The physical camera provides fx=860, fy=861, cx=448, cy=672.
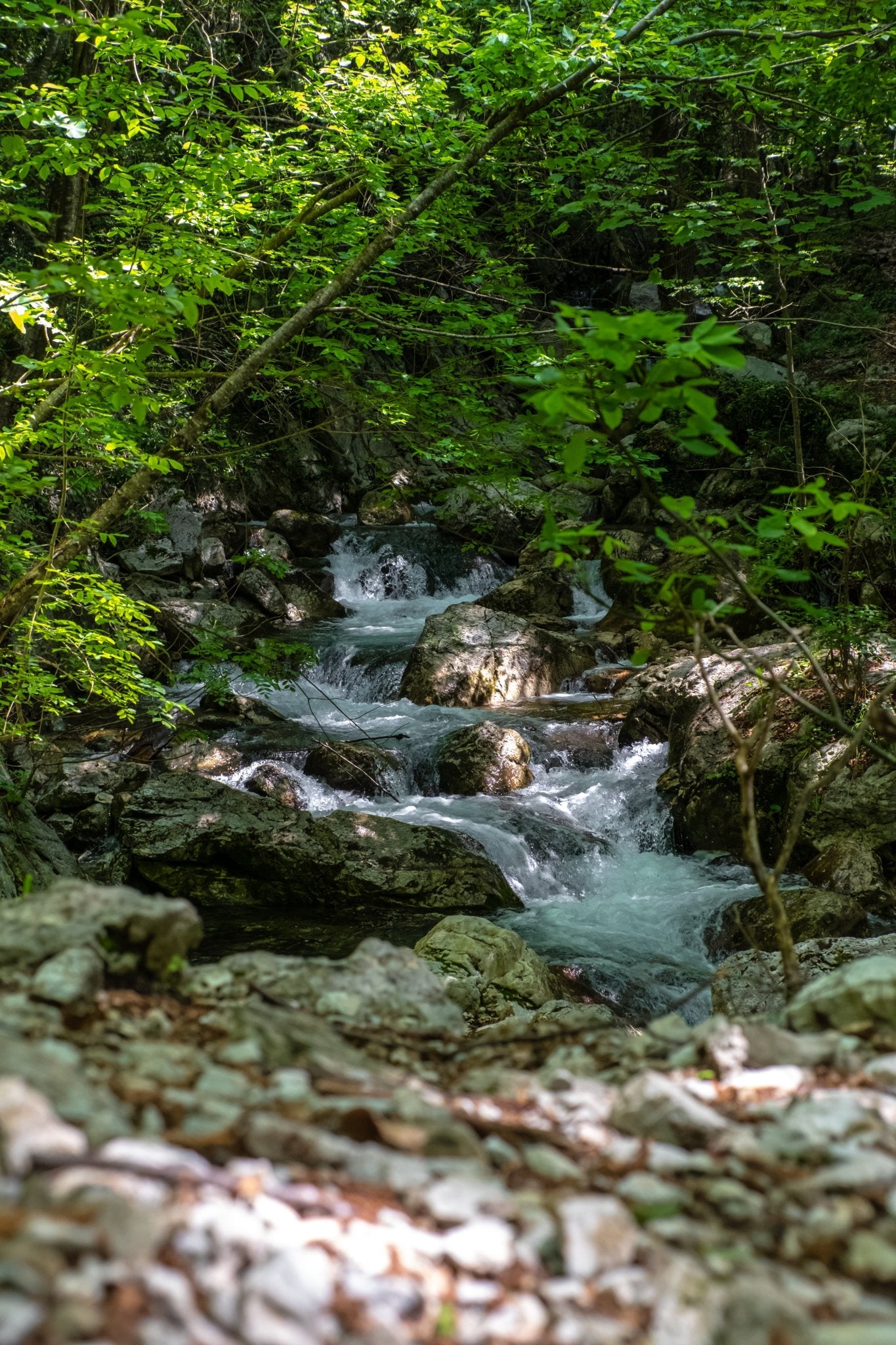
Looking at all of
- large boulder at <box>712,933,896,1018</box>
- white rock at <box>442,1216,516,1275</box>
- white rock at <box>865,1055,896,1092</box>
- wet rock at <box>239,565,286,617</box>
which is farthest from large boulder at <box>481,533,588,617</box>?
white rock at <box>442,1216,516,1275</box>

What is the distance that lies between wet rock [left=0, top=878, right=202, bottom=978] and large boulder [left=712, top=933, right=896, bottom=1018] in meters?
3.23

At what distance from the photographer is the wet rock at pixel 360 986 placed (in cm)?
209

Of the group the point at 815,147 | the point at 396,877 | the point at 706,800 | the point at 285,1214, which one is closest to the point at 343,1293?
the point at 285,1214

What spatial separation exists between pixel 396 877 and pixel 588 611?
839cm

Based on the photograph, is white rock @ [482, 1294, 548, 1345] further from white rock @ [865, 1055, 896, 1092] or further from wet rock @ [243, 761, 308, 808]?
wet rock @ [243, 761, 308, 808]

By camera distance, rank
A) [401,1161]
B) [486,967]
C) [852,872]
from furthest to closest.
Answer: [852,872], [486,967], [401,1161]

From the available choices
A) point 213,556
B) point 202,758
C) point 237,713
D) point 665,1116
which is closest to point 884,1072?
A: point 665,1116

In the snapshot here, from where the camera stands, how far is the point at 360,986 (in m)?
2.18

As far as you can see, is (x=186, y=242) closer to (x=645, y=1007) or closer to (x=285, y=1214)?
(x=285, y=1214)

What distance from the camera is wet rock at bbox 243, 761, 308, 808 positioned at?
29.8 feet

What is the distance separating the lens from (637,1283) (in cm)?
113

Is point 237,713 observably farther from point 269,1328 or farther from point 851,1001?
point 269,1328

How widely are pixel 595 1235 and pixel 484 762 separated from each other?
323 inches

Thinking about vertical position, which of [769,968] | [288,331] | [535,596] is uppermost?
[288,331]
